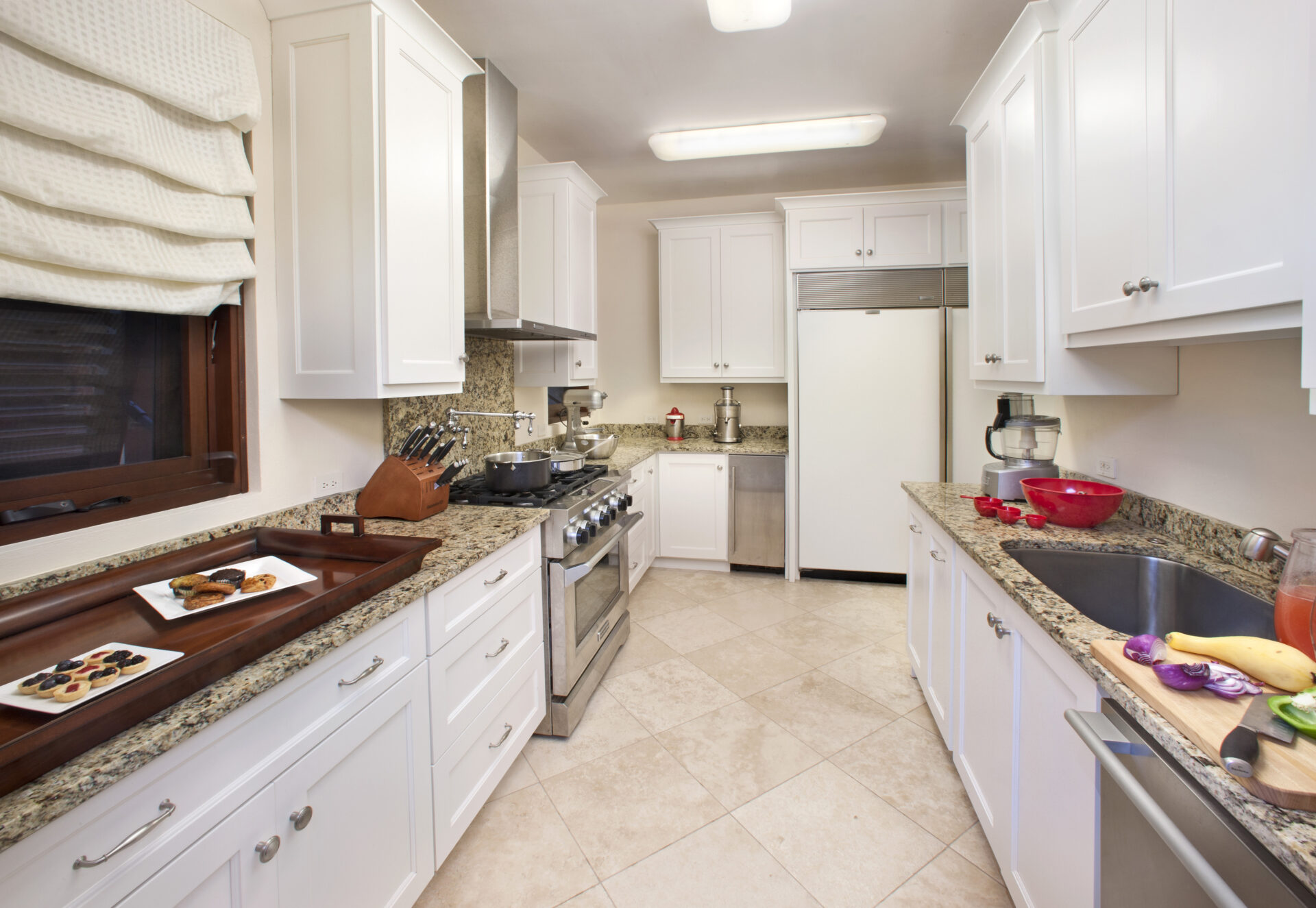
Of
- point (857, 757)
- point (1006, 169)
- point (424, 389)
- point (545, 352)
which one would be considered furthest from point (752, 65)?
point (857, 757)

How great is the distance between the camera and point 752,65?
2.63 m

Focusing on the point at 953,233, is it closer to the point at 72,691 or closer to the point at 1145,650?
the point at 1145,650

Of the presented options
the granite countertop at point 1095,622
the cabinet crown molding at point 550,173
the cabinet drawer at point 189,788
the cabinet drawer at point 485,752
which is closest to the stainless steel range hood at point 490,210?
the cabinet crown molding at point 550,173

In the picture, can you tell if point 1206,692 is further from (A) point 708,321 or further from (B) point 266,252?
(A) point 708,321

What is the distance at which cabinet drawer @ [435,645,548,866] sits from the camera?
60.1 inches

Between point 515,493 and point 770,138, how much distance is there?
2348 millimetres

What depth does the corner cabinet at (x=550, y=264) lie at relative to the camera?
10.4ft

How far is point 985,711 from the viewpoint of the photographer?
1.59 meters

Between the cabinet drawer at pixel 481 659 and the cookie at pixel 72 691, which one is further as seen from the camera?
the cabinet drawer at pixel 481 659

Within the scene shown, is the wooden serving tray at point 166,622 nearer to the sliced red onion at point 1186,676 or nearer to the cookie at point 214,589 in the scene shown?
the cookie at point 214,589

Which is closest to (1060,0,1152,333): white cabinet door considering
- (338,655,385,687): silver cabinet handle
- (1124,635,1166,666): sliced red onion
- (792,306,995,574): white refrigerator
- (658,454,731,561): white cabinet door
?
(1124,635,1166,666): sliced red onion

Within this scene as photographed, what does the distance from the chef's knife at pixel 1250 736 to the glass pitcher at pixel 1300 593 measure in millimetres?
202

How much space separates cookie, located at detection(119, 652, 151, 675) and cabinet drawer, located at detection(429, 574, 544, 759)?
62cm

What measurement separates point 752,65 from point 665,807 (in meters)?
2.91
